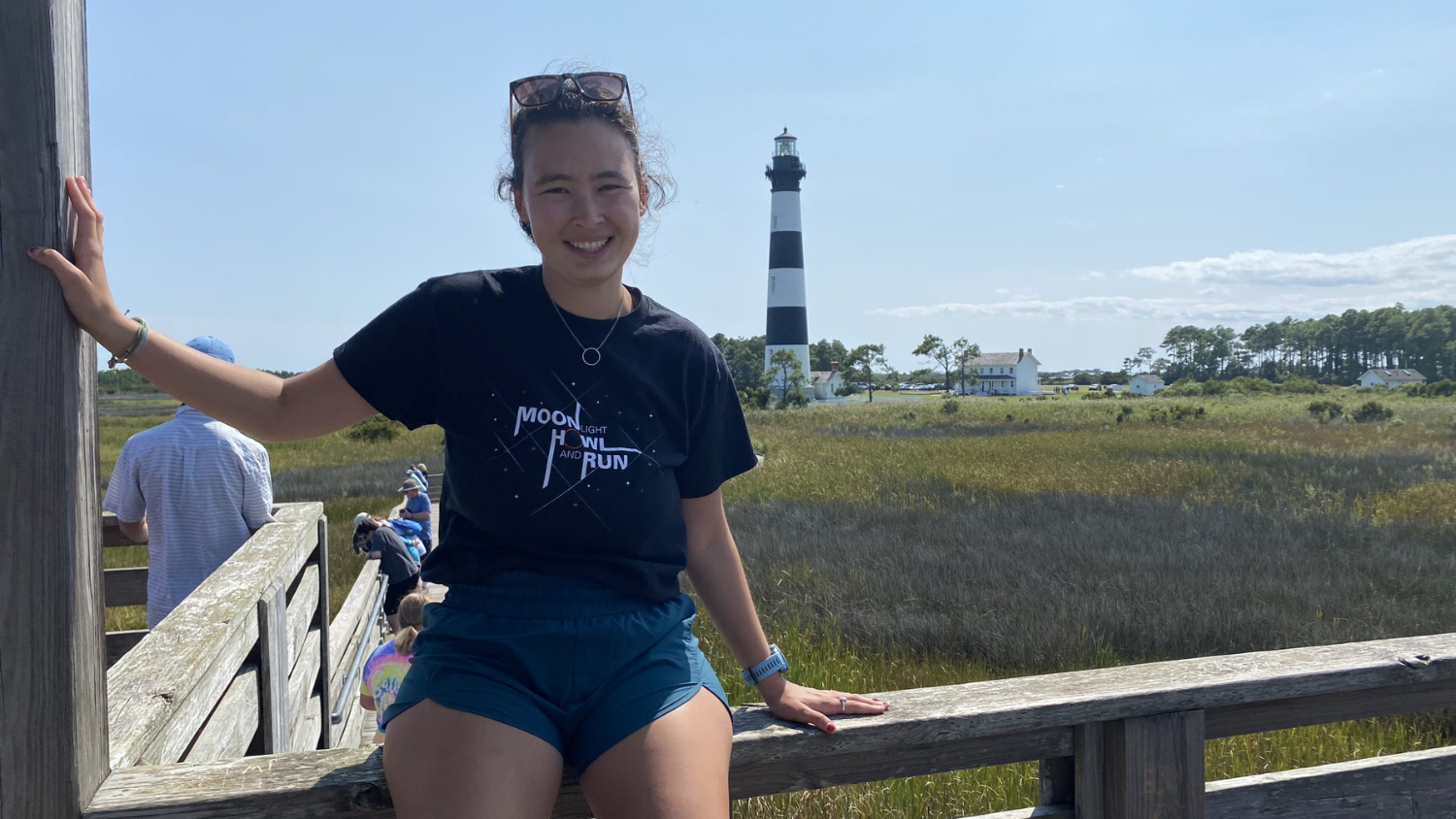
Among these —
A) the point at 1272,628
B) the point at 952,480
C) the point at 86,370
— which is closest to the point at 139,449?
the point at 86,370

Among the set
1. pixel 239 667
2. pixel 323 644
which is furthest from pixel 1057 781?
pixel 323 644

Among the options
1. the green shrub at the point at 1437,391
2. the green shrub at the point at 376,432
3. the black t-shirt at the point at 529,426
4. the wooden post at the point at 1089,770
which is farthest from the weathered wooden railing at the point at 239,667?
the green shrub at the point at 1437,391

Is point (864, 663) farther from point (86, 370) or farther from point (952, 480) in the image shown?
point (952, 480)

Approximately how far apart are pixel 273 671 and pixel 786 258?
149ft

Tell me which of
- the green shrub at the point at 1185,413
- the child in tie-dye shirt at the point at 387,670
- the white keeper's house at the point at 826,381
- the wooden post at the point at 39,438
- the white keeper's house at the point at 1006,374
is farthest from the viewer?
the white keeper's house at the point at 1006,374

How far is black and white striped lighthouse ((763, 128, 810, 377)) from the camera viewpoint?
156 feet

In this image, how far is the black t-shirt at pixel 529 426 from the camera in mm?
1536

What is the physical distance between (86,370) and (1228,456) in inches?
718

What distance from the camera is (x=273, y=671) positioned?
9.41 ft

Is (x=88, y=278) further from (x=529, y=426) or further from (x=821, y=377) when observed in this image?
(x=821, y=377)

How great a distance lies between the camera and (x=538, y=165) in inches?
65.9

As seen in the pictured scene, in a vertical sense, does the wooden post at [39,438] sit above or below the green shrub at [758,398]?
above

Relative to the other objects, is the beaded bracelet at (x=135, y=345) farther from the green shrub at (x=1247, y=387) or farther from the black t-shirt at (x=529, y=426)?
the green shrub at (x=1247, y=387)

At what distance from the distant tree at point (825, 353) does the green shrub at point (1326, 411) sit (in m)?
73.7
